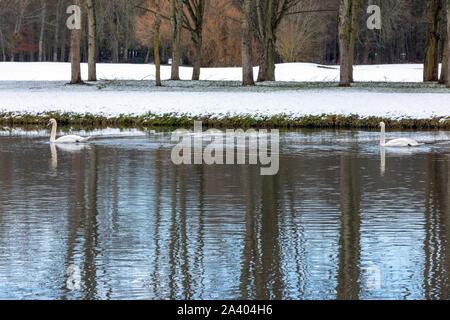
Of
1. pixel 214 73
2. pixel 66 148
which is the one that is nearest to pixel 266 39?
pixel 214 73

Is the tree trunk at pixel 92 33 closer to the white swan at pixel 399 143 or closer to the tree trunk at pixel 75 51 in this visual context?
the tree trunk at pixel 75 51

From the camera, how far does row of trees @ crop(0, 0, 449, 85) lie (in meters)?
50.2

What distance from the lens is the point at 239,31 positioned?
82938 mm

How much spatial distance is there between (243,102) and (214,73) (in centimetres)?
3526

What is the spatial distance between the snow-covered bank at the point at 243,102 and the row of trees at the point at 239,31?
243 inches

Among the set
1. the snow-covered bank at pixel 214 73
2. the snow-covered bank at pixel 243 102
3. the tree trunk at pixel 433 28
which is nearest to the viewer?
the snow-covered bank at pixel 243 102

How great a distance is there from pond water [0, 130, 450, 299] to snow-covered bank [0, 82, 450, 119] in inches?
426

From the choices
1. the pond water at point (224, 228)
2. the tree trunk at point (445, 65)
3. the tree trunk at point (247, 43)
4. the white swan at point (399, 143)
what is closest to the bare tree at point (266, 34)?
the tree trunk at point (247, 43)

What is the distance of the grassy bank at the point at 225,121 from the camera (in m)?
34.0

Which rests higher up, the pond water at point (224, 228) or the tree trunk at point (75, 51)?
the tree trunk at point (75, 51)

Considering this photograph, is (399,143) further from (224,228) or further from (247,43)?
(247,43)

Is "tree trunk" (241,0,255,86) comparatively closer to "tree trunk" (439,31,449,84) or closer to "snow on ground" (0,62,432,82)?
"tree trunk" (439,31,449,84)

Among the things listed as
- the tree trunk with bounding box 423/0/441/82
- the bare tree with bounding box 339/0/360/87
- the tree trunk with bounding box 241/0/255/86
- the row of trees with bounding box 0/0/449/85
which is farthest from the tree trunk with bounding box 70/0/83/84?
the tree trunk with bounding box 423/0/441/82
